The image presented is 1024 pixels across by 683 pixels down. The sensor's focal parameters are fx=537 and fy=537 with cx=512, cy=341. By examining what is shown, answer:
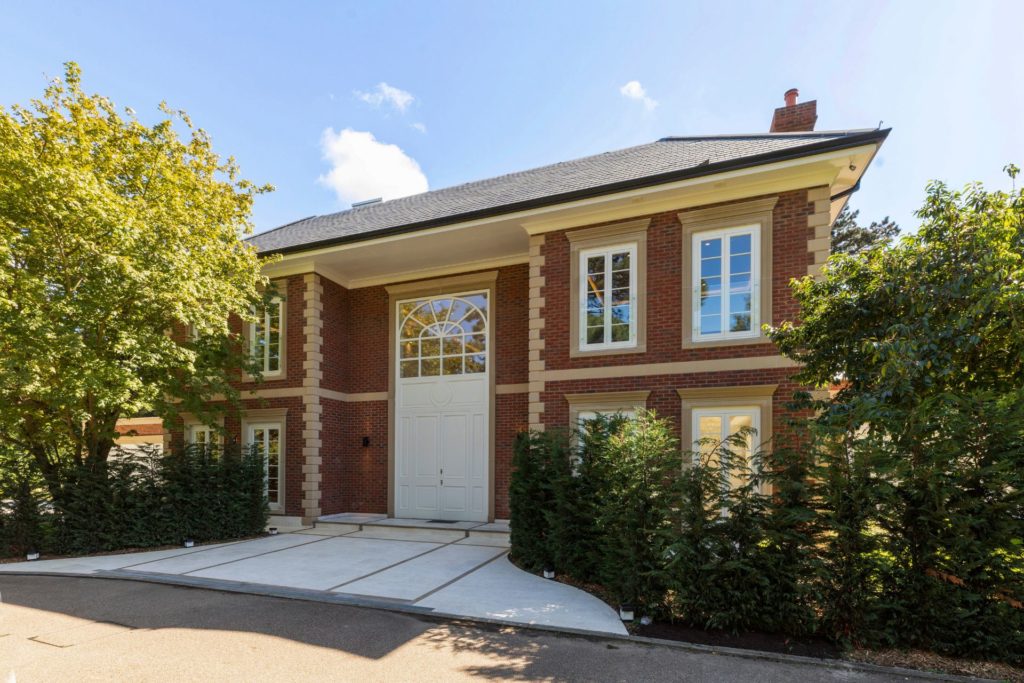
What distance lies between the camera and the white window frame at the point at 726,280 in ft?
28.9

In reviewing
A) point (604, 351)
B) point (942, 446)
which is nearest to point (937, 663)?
point (942, 446)

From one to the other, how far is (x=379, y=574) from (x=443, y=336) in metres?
6.30

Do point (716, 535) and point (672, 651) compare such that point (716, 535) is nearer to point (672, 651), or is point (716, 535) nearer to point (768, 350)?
point (672, 651)

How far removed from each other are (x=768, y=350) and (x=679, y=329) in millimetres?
1433

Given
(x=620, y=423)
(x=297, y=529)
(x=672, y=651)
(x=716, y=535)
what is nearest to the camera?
(x=672, y=651)

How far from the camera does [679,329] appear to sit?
30.5 ft

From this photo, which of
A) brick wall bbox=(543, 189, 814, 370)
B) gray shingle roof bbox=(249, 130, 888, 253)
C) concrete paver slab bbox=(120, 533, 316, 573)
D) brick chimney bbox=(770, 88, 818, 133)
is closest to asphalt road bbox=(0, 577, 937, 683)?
concrete paver slab bbox=(120, 533, 316, 573)

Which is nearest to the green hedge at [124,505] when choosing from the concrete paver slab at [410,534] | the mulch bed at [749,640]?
the concrete paver slab at [410,534]

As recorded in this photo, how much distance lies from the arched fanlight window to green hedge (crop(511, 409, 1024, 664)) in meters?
6.83

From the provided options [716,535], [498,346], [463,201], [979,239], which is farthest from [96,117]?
[979,239]

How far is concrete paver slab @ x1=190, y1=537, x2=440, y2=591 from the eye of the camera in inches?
298

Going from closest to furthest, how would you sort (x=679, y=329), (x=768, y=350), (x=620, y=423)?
(x=620, y=423) → (x=768, y=350) → (x=679, y=329)

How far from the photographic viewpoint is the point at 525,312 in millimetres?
12102

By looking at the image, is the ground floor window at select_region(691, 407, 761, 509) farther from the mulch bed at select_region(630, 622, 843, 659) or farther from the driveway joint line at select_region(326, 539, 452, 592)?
the driveway joint line at select_region(326, 539, 452, 592)
